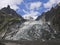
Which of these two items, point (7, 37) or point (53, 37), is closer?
point (53, 37)

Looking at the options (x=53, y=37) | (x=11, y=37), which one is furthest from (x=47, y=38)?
(x=11, y=37)

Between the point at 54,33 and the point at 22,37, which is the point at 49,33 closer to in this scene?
the point at 54,33

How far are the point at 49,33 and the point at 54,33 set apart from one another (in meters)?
5.16

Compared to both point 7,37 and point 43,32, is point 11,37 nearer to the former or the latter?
point 7,37

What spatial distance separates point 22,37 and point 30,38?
7.95 meters

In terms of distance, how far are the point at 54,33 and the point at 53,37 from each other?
11729 millimetres

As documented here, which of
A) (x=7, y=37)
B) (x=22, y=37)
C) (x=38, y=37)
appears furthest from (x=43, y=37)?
(x=7, y=37)

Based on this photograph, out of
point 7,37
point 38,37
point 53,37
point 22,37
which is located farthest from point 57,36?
point 7,37

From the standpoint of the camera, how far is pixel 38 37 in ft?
636

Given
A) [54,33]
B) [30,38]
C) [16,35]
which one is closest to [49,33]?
[54,33]

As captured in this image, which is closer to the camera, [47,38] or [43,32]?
[47,38]

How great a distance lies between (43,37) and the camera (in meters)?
192

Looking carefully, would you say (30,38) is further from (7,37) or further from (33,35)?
(7,37)

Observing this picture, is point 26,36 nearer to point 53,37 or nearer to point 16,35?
point 16,35
